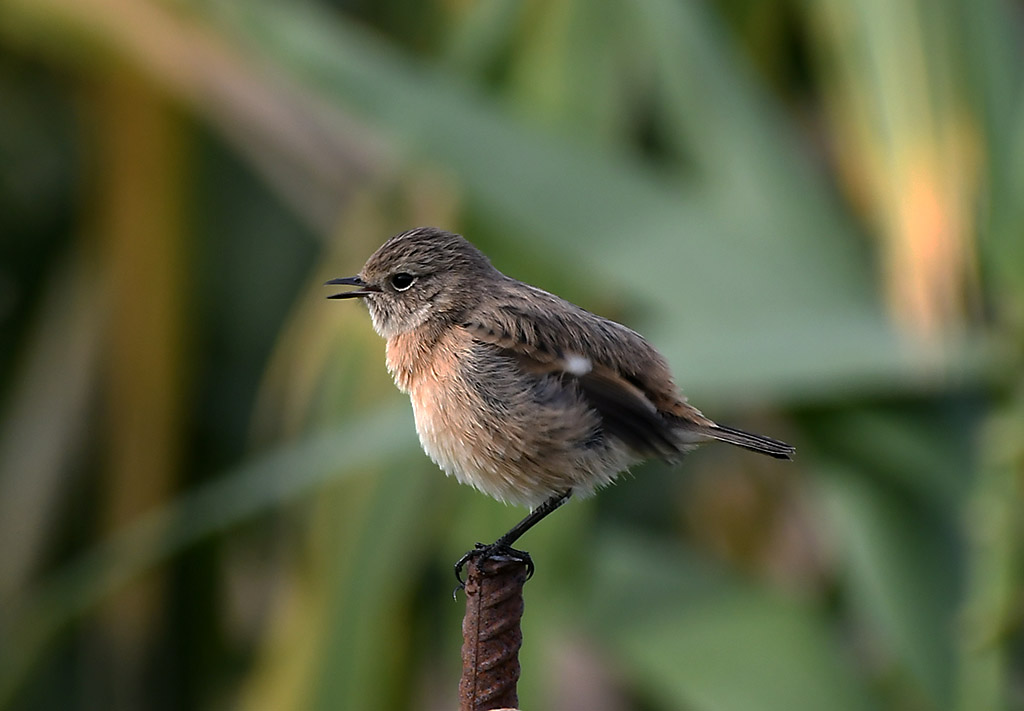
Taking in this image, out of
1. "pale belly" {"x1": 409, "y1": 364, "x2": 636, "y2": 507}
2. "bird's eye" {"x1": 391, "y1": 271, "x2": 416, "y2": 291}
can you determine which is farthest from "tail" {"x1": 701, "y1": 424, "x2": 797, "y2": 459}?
"bird's eye" {"x1": 391, "y1": 271, "x2": 416, "y2": 291}

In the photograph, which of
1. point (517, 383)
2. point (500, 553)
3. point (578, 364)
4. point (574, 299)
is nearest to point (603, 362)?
point (578, 364)

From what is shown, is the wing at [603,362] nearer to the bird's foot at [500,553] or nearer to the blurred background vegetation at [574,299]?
the bird's foot at [500,553]

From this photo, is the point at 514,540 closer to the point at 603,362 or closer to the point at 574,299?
the point at 603,362

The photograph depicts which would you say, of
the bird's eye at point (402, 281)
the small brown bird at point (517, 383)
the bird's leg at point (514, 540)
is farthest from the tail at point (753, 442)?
the bird's eye at point (402, 281)

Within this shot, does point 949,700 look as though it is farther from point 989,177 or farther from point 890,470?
point 989,177

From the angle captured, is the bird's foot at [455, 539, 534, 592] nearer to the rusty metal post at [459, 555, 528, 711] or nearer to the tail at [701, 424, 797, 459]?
the rusty metal post at [459, 555, 528, 711]

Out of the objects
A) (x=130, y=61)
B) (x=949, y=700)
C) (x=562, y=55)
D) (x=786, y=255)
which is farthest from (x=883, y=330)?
(x=130, y=61)
